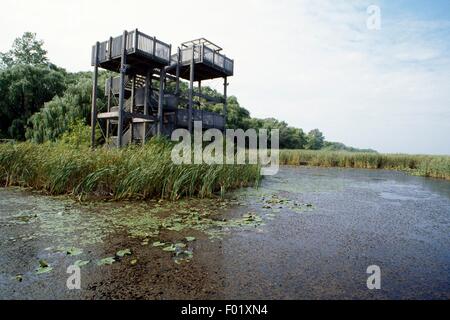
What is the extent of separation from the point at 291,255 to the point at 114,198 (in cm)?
405

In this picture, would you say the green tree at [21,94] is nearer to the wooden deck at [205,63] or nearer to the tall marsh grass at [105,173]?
the wooden deck at [205,63]

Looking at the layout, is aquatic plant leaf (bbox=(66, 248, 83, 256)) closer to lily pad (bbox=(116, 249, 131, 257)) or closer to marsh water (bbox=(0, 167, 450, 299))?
marsh water (bbox=(0, 167, 450, 299))

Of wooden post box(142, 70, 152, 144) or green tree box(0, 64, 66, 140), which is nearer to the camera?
wooden post box(142, 70, 152, 144)

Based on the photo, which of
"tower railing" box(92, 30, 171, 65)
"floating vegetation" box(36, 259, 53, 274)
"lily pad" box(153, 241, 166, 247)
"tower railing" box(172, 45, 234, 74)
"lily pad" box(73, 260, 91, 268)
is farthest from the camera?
"tower railing" box(172, 45, 234, 74)

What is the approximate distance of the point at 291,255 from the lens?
3229mm

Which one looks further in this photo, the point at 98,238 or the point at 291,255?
the point at 98,238

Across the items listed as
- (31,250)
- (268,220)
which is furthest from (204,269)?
(268,220)

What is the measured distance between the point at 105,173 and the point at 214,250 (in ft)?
12.2

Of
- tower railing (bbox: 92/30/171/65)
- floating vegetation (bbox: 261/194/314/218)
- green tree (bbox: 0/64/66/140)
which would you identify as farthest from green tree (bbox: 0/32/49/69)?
floating vegetation (bbox: 261/194/314/218)

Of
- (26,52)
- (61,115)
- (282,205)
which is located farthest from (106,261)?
(26,52)

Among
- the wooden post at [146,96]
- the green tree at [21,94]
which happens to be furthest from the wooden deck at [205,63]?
the green tree at [21,94]

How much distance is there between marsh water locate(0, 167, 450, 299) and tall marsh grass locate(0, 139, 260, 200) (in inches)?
21.0

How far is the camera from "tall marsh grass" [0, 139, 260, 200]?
6056mm

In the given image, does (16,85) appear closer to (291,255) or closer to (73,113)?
(73,113)
